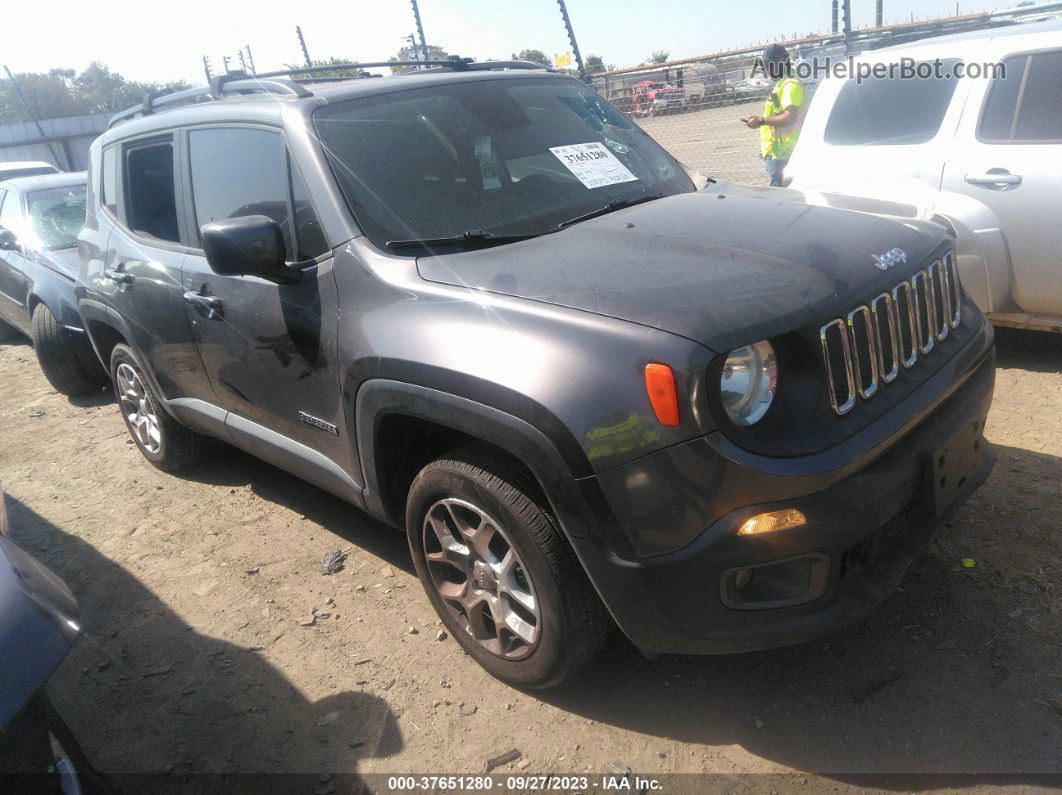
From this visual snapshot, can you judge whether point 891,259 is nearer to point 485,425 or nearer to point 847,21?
point 485,425

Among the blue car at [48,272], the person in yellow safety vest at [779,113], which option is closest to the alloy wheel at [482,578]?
the blue car at [48,272]

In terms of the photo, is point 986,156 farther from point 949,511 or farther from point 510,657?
point 510,657

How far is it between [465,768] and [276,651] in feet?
3.31

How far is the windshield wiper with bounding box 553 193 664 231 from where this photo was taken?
291 cm

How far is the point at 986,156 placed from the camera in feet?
14.9

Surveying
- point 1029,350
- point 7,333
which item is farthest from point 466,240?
point 7,333

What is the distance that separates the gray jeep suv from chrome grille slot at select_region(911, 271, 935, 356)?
0.01 metres

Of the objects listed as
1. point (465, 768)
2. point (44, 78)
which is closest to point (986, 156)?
point (465, 768)

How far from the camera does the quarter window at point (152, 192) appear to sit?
3.68m

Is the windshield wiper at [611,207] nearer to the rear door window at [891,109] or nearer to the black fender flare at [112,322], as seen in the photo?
the black fender flare at [112,322]

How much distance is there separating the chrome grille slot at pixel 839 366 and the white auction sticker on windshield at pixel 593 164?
50.9 inches

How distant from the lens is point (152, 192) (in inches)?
153

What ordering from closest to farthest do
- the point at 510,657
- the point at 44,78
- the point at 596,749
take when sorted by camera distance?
the point at 596,749 < the point at 510,657 < the point at 44,78

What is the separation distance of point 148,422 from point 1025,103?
513cm
